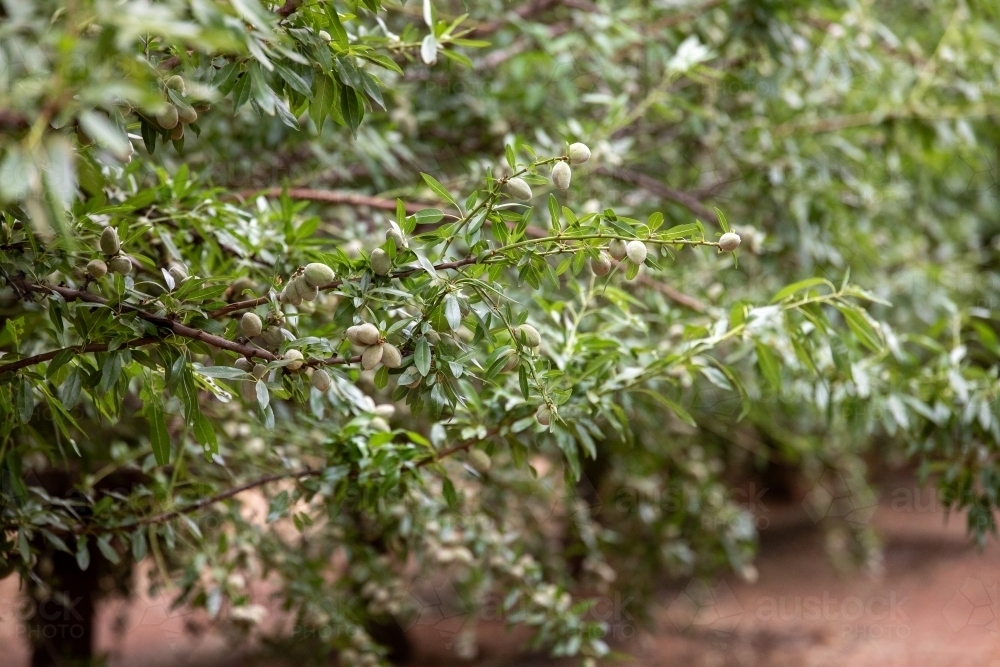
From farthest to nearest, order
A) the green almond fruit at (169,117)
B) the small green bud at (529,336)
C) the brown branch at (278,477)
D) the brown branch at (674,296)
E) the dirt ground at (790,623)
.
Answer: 1. the dirt ground at (790,623)
2. the brown branch at (674,296)
3. the brown branch at (278,477)
4. the small green bud at (529,336)
5. the green almond fruit at (169,117)

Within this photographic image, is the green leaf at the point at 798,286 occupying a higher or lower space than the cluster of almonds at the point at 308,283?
lower

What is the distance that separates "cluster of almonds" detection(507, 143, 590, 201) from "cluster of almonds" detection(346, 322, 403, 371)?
0.19m

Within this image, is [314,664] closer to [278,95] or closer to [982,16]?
[278,95]

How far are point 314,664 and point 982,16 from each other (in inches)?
92.0

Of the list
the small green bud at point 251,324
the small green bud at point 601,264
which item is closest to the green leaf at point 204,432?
the small green bud at point 251,324

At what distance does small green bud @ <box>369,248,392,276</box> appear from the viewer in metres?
0.85

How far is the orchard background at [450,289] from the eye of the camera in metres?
0.84

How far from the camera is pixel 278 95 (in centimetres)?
90

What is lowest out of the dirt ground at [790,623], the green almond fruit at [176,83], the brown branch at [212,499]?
the dirt ground at [790,623]

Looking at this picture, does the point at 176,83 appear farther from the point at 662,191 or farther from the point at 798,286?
the point at 662,191

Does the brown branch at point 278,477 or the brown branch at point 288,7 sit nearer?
the brown branch at point 288,7

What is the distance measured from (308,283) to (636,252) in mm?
319

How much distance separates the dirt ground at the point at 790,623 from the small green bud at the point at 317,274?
155cm

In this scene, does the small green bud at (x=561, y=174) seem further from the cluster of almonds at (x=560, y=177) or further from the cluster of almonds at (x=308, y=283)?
the cluster of almonds at (x=308, y=283)
